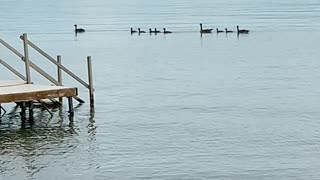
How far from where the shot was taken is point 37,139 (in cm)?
3111

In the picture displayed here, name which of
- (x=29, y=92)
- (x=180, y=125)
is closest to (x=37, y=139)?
(x=29, y=92)

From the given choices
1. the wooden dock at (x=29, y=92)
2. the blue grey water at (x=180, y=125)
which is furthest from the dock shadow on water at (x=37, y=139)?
the wooden dock at (x=29, y=92)

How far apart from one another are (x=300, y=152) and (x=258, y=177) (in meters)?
3.92

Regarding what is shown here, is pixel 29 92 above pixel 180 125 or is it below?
above

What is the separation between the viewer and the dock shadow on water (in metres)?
26.5

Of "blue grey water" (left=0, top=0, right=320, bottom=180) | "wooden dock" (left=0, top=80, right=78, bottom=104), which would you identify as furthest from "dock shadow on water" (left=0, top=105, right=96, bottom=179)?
"wooden dock" (left=0, top=80, right=78, bottom=104)

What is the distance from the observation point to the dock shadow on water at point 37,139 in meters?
26.5

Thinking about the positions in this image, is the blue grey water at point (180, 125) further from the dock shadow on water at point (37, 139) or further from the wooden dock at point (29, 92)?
the wooden dock at point (29, 92)

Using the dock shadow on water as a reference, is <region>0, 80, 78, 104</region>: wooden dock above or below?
above

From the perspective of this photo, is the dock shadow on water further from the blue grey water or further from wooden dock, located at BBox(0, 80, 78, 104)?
wooden dock, located at BBox(0, 80, 78, 104)

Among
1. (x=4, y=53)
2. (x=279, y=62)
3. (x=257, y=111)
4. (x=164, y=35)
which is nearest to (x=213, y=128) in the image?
(x=257, y=111)

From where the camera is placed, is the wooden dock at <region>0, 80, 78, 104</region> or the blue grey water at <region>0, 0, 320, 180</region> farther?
the wooden dock at <region>0, 80, 78, 104</region>

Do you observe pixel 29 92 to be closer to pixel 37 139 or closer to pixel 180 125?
pixel 37 139

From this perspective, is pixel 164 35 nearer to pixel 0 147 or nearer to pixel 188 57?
pixel 188 57
